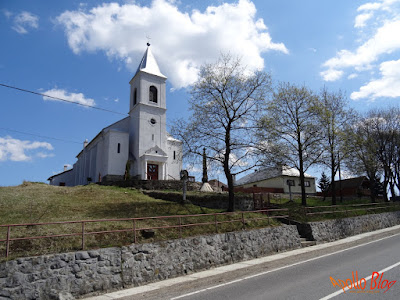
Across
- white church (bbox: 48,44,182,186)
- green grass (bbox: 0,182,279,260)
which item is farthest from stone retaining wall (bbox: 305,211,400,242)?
white church (bbox: 48,44,182,186)

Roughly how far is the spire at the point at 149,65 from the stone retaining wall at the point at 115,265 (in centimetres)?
2873

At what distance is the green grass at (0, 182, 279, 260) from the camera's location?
8430 millimetres

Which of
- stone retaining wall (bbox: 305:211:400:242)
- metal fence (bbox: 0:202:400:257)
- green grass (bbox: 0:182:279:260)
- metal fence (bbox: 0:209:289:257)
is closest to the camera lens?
metal fence (bbox: 0:209:289:257)

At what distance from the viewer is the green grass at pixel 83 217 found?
843 cm

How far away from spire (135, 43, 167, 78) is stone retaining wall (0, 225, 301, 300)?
28.7m

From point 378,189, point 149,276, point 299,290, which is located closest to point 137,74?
point 149,276

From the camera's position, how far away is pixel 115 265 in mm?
8258

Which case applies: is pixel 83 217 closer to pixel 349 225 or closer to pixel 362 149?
pixel 349 225

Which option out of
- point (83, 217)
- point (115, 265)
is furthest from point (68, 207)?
point (115, 265)

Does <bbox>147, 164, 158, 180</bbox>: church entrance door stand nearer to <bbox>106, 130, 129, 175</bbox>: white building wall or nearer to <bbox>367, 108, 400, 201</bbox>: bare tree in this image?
<bbox>106, 130, 129, 175</bbox>: white building wall

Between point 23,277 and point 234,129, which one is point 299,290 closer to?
point 23,277

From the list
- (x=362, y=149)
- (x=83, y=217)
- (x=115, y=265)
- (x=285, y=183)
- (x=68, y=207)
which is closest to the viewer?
(x=115, y=265)

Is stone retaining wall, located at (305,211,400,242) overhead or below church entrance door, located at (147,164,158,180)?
below

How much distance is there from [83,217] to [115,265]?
16.4 ft
